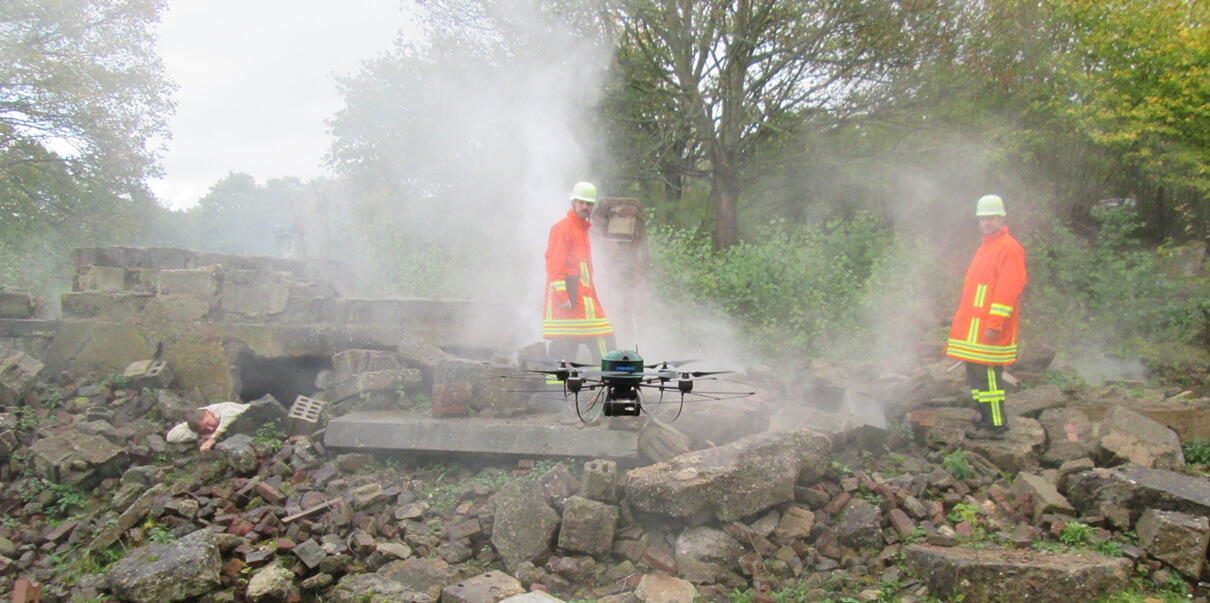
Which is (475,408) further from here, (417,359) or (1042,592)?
(1042,592)

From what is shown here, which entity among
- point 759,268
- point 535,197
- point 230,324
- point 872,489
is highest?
point 535,197

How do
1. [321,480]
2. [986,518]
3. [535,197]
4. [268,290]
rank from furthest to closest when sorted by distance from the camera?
[535,197], [268,290], [321,480], [986,518]

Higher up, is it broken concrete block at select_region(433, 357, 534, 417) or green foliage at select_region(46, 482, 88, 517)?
broken concrete block at select_region(433, 357, 534, 417)

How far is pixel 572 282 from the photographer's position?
17.8 ft

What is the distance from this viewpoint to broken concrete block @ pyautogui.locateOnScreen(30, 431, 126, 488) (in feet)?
16.8

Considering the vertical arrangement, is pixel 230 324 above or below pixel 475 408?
above

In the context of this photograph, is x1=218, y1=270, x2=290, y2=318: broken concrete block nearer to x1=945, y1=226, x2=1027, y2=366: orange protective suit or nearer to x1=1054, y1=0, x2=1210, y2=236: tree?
x1=945, y1=226, x2=1027, y2=366: orange protective suit

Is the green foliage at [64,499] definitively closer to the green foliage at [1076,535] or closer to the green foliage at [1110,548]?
the green foliage at [1076,535]

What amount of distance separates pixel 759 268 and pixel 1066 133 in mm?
5570

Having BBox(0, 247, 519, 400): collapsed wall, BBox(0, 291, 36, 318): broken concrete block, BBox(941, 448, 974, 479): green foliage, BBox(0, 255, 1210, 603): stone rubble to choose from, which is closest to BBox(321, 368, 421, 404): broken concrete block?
BBox(0, 255, 1210, 603): stone rubble

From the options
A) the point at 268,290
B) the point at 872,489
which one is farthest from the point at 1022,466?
the point at 268,290

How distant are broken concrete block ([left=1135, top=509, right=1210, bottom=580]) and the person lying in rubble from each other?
6.94 meters

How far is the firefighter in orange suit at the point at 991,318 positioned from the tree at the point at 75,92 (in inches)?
588

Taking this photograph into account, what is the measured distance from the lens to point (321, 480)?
17.0 ft
